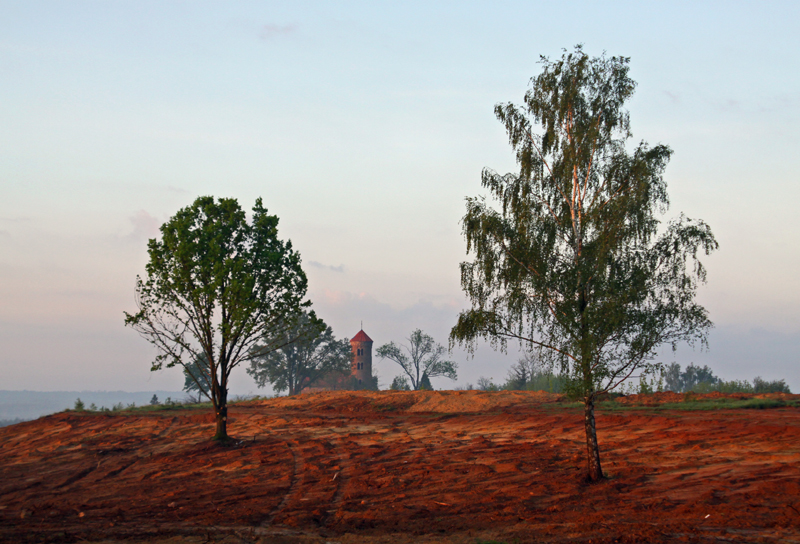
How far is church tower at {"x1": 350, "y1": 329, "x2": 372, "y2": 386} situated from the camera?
9544 centimetres

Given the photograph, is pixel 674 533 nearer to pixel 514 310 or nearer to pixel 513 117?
pixel 514 310

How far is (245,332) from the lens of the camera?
2403 centimetres

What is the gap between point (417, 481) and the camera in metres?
17.1

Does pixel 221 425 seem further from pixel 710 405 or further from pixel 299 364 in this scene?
pixel 299 364

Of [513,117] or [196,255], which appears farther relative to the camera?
[196,255]

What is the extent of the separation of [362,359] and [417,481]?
80.6 metres

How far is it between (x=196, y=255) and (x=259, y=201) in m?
3.78

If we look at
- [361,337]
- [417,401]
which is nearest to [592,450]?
[417,401]

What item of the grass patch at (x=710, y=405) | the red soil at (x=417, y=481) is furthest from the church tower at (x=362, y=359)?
the grass patch at (x=710, y=405)

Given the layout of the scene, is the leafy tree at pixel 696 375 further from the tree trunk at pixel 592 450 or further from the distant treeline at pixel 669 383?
the tree trunk at pixel 592 450

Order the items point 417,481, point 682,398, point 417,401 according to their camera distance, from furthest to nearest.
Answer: point 417,401 < point 682,398 < point 417,481

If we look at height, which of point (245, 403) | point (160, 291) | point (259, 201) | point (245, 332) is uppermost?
point (259, 201)

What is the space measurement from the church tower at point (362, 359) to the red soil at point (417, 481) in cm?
6544

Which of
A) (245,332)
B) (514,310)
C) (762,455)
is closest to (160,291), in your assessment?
(245,332)
